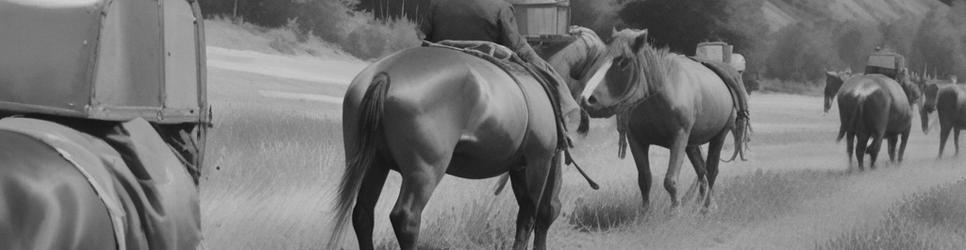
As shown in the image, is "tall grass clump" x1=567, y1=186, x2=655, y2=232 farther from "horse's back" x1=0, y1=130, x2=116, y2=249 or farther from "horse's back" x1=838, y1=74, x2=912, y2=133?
"horse's back" x1=838, y1=74, x2=912, y2=133

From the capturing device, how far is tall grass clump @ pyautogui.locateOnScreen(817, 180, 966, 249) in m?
8.98

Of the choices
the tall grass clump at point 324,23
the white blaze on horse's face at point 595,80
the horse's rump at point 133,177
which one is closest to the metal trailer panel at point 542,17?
the white blaze on horse's face at point 595,80

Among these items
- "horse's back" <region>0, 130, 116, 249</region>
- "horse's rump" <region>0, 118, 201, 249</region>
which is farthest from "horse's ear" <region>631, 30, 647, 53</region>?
"horse's back" <region>0, 130, 116, 249</region>

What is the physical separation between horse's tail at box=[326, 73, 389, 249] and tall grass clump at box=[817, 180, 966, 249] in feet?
11.6

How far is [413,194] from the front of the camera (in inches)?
250

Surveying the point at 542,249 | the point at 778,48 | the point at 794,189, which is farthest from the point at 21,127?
the point at 778,48

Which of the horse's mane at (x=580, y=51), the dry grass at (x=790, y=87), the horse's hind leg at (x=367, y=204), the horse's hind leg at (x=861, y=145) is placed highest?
the horse's hind leg at (x=367, y=204)

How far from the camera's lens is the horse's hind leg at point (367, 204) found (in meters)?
6.85

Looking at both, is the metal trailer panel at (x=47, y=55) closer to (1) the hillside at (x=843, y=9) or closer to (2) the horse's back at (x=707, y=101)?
(2) the horse's back at (x=707, y=101)

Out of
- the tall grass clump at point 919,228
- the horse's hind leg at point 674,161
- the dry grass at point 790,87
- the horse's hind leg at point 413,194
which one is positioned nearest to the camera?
the horse's hind leg at point 413,194

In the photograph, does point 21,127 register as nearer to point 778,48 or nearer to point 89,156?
point 89,156

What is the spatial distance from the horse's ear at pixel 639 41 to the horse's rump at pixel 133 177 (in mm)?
6511

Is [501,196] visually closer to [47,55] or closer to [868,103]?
[47,55]

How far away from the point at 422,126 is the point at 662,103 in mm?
4690
